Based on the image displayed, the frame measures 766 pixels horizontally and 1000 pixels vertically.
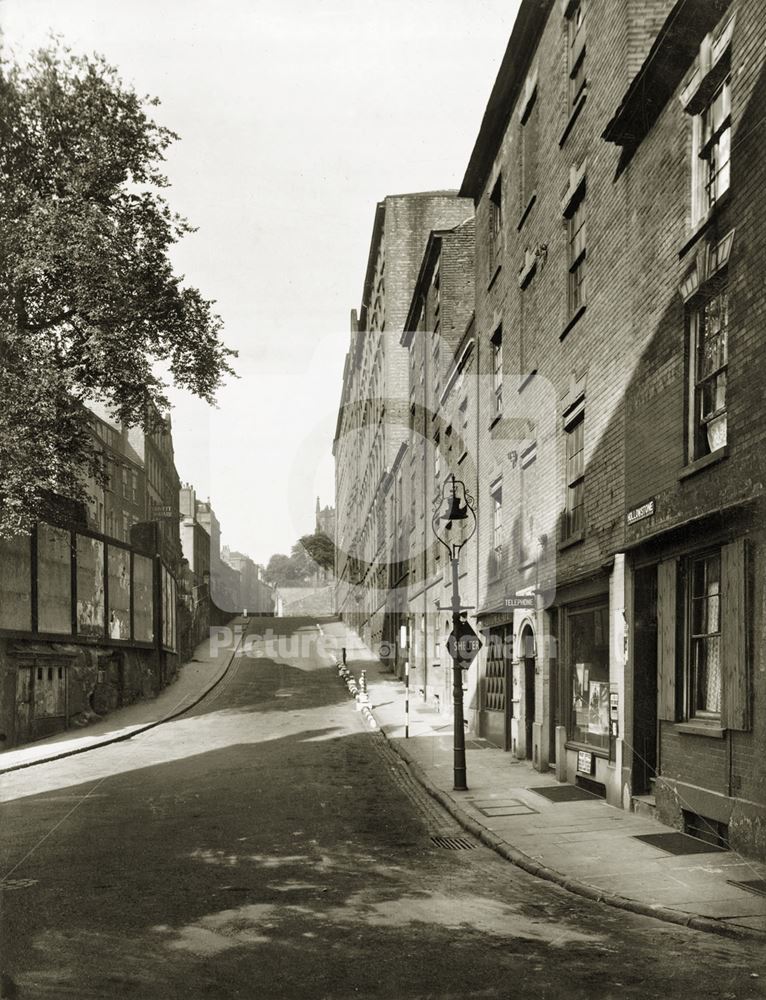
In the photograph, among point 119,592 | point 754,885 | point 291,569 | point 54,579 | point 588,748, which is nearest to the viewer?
point 754,885

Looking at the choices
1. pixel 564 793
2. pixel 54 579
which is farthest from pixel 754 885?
pixel 54 579

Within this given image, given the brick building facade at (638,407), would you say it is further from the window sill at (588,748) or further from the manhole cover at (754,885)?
the manhole cover at (754,885)

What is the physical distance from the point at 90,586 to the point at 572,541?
739 inches

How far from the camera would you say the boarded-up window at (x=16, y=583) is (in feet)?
77.8

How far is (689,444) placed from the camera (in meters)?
11.4

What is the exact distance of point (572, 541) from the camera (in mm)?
16062

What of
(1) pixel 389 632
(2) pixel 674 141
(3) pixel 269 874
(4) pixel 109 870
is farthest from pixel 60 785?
(1) pixel 389 632

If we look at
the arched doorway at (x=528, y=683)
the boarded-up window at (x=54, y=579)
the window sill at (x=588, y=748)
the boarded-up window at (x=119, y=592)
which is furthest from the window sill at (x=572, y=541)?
the boarded-up window at (x=119, y=592)

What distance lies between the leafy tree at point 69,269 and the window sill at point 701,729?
13379mm

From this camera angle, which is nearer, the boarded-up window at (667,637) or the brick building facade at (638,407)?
the brick building facade at (638,407)

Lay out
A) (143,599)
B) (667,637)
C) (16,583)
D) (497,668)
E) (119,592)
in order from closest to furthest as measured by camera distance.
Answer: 1. (667,637)
2. (497,668)
3. (16,583)
4. (119,592)
5. (143,599)

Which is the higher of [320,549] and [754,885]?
[320,549]

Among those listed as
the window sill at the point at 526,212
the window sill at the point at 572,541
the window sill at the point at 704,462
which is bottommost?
the window sill at the point at 572,541

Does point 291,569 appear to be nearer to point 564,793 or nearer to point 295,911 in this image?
point 564,793
